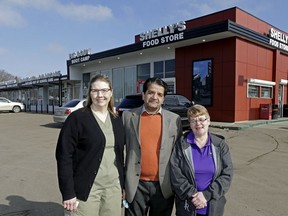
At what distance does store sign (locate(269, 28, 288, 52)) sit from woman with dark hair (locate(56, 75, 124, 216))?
17.5 metres

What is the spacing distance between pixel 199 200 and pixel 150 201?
1.68ft

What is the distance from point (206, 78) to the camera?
54.4 feet

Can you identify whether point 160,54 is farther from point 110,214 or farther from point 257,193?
point 110,214

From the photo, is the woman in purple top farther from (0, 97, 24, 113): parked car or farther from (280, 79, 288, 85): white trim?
(0, 97, 24, 113): parked car

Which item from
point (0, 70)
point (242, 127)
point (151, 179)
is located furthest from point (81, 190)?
point (0, 70)

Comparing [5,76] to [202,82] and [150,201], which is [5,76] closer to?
[202,82]

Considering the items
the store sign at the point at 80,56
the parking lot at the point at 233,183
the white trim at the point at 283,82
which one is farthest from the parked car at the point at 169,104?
the store sign at the point at 80,56

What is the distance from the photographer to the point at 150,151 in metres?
2.50

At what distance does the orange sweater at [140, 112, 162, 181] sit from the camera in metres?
2.49

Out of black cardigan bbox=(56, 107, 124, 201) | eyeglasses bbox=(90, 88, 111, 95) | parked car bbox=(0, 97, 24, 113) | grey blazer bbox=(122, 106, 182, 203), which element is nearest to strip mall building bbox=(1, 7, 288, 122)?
grey blazer bbox=(122, 106, 182, 203)

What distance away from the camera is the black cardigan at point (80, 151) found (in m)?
2.17

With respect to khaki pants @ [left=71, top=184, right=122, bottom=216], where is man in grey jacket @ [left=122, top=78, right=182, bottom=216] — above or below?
above

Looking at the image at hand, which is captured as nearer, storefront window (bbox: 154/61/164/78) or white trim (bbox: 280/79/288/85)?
white trim (bbox: 280/79/288/85)

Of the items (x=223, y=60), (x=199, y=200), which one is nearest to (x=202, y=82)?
(x=223, y=60)
